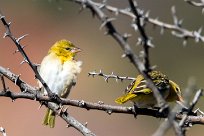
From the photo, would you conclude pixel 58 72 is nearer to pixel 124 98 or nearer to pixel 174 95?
pixel 174 95

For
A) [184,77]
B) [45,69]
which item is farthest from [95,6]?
[184,77]

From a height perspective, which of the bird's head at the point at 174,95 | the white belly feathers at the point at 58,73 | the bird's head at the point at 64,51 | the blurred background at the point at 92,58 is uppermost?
the blurred background at the point at 92,58

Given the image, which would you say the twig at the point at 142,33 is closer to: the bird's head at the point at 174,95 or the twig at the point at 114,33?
the twig at the point at 114,33

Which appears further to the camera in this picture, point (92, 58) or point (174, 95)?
point (92, 58)

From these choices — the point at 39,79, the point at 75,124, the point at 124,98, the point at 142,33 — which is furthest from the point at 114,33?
the point at 124,98

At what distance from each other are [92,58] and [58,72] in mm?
10786

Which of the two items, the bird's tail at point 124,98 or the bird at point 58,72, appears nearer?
the bird's tail at point 124,98

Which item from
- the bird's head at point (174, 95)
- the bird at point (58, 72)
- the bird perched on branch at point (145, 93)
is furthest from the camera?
the bird at point (58, 72)

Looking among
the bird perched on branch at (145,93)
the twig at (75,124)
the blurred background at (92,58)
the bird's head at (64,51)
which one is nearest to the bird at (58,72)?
the bird's head at (64,51)

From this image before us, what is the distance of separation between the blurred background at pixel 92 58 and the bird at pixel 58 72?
605 cm

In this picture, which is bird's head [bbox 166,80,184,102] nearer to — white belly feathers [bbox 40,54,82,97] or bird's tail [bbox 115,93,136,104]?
bird's tail [bbox 115,93,136,104]

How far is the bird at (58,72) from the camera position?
5785 millimetres

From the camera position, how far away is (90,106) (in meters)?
2.98

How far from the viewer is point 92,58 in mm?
16625
